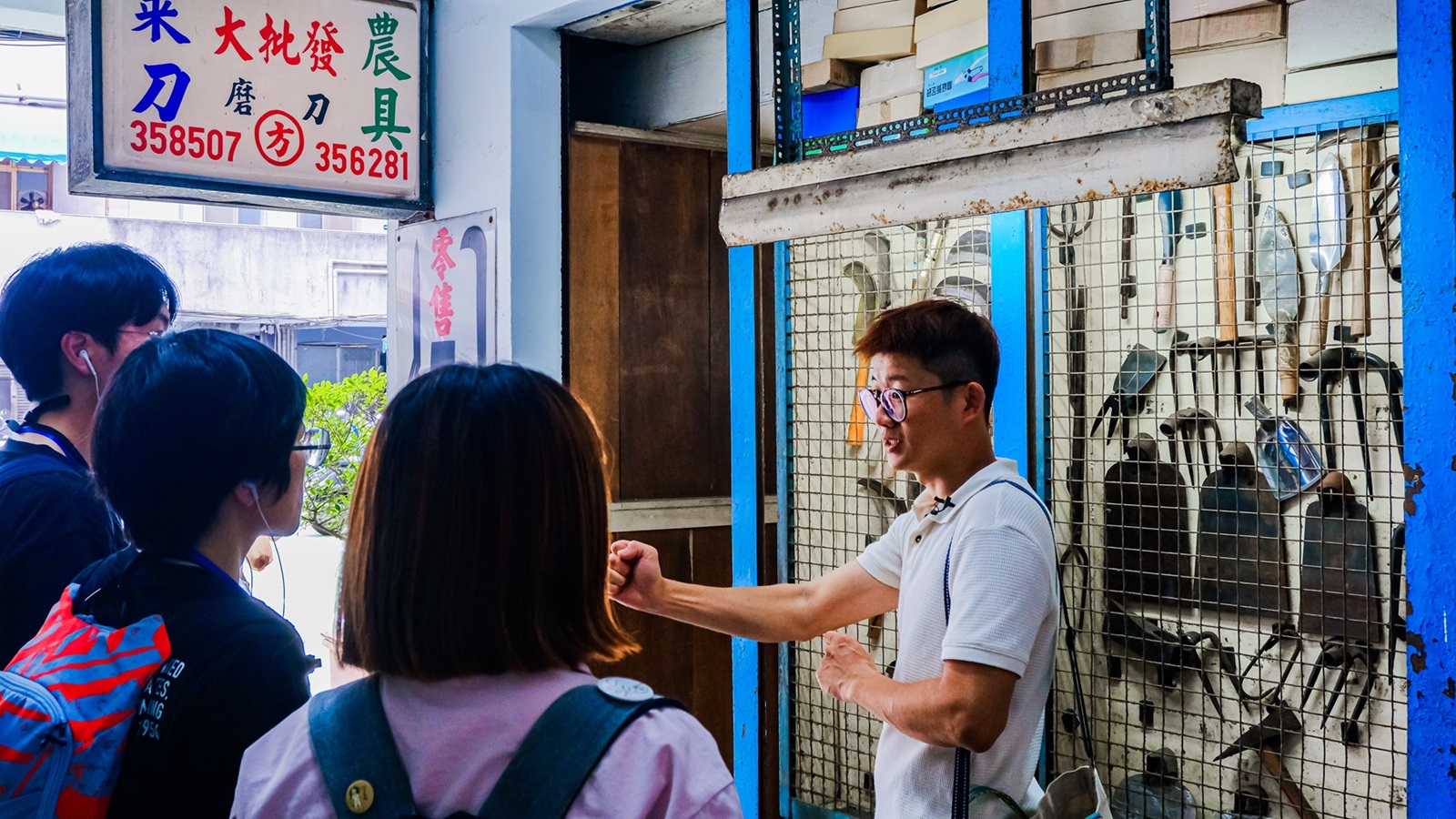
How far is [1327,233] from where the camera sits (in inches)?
97.3

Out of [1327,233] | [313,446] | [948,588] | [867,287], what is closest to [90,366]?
[313,446]

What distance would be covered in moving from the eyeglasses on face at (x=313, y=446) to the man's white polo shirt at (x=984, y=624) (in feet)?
3.14

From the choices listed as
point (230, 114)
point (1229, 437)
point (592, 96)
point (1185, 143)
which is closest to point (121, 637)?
point (1185, 143)

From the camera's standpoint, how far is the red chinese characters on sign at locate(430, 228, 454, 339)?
4121 millimetres

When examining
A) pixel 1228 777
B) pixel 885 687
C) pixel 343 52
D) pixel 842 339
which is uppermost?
pixel 343 52

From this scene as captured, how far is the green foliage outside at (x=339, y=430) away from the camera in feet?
20.3

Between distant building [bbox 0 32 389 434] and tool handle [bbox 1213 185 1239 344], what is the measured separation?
13.4 metres

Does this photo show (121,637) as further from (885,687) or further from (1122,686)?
(1122,686)

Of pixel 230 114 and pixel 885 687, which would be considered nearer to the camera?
pixel 885 687

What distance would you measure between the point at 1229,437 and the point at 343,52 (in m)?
2.77

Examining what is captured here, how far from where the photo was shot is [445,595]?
3.80 feet

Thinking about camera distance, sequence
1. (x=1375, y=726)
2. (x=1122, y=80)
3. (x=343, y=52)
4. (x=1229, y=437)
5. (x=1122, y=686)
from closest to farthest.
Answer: (x=1122, y=80), (x=1375, y=726), (x=1229, y=437), (x=1122, y=686), (x=343, y=52)

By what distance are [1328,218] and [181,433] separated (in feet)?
7.02

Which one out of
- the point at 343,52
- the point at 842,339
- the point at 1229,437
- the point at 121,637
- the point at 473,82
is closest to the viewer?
the point at 121,637
